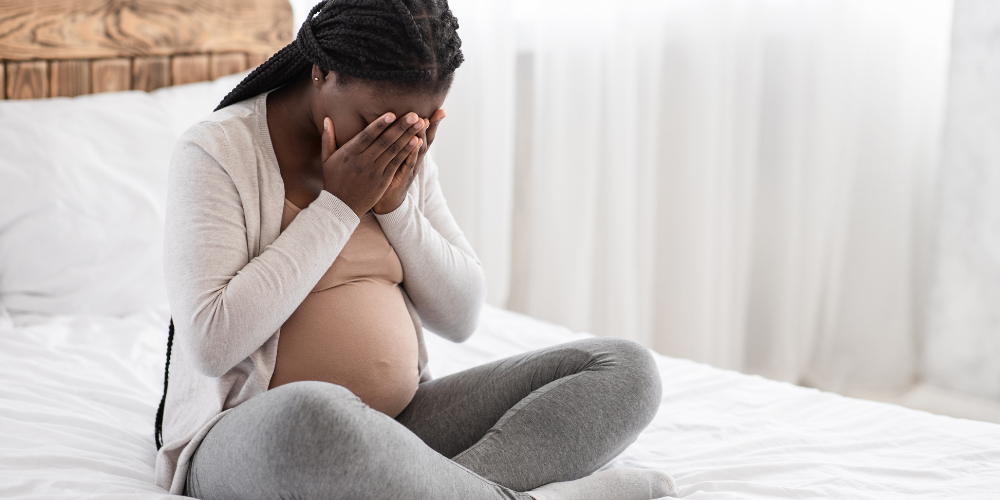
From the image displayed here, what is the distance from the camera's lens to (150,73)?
1.63 m

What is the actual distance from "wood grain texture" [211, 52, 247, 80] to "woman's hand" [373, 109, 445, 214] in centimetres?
103

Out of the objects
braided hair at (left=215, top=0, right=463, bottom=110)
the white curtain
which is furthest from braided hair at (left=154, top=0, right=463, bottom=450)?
the white curtain

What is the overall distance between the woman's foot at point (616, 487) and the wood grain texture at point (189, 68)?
4.30 feet

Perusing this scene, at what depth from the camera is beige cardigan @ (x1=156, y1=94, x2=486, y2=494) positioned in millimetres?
761

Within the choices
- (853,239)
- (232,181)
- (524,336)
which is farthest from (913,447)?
(853,239)

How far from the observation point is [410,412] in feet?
3.10

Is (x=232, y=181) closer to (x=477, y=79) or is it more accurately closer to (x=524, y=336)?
(x=524, y=336)

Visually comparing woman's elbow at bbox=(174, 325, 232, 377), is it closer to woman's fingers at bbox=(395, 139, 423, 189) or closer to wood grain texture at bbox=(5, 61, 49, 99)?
woman's fingers at bbox=(395, 139, 423, 189)

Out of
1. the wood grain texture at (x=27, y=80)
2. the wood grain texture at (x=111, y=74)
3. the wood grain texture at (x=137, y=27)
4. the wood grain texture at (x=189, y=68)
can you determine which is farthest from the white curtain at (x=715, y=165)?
the wood grain texture at (x=27, y=80)

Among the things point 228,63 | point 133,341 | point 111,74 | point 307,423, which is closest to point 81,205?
point 133,341

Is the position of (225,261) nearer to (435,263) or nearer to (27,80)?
(435,263)

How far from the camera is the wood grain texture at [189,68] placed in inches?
65.3

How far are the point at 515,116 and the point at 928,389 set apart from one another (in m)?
1.39

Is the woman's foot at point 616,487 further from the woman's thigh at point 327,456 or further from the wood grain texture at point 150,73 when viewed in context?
the wood grain texture at point 150,73
